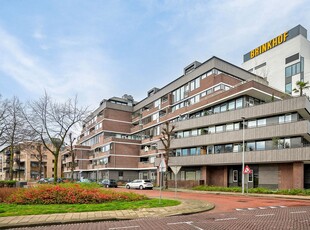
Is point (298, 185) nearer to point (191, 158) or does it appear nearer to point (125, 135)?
point (191, 158)

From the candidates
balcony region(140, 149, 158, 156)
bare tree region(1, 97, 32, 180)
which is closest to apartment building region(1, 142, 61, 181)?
balcony region(140, 149, 158, 156)

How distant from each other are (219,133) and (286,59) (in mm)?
34529

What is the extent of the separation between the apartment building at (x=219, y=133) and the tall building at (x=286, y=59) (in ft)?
55.6

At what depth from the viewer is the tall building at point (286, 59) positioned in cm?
5775

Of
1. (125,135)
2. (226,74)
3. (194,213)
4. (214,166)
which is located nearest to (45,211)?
(194,213)

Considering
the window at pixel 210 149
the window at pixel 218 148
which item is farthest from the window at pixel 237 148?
the window at pixel 210 149

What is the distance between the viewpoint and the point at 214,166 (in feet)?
128

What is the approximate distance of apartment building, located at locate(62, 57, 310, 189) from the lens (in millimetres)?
29734

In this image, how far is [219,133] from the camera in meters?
36.3

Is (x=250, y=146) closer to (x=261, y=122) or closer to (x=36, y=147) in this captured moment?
(x=261, y=122)

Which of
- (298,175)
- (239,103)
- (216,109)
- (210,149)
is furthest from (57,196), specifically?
(216,109)

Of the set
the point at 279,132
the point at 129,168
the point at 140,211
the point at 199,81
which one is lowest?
the point at 129,168

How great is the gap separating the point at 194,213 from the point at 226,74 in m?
30.7

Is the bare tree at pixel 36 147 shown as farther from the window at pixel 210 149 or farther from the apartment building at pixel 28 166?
the apartment building at pixel 28 166
